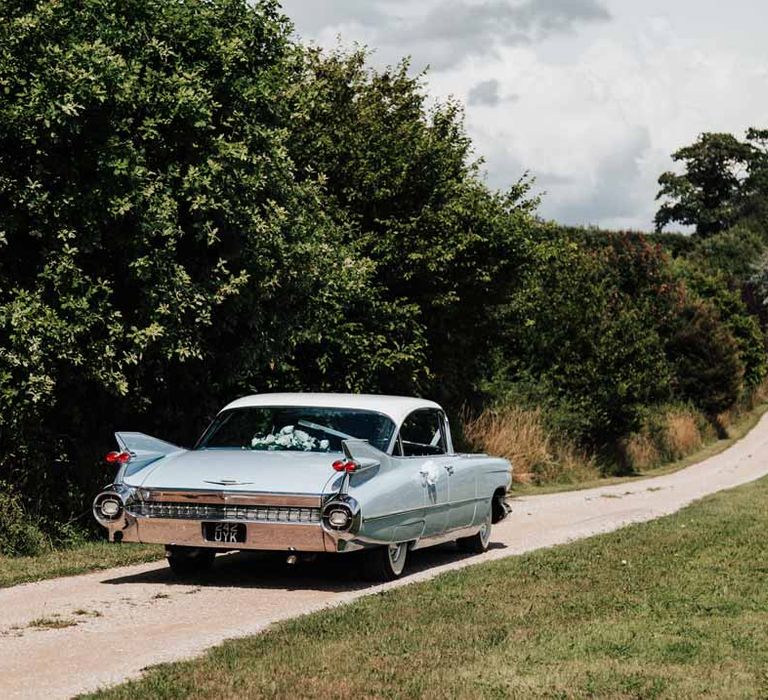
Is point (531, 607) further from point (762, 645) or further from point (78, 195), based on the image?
point (78, 195)

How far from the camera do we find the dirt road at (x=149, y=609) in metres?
7.59

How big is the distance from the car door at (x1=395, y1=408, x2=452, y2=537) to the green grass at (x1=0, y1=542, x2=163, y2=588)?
297 centimetres

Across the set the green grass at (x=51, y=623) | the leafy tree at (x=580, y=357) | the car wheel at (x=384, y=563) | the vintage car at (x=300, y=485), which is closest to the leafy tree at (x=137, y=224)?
the vintage car at (x=300, y=485)

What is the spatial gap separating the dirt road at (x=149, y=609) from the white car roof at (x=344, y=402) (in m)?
1.55

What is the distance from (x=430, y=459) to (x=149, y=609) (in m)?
3.40

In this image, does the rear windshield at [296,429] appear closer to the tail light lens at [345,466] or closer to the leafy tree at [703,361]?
the tail light lens at [345,466]

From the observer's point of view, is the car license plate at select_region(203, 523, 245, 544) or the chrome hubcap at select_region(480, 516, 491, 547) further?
the chrome hubcap at select_region(480, 516, 491, 547)

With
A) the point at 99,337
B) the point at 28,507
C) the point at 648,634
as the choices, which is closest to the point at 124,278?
the point at 99,337

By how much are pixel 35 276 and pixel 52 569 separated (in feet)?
11.1

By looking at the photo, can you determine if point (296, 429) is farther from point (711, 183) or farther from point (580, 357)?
point (711, 183)

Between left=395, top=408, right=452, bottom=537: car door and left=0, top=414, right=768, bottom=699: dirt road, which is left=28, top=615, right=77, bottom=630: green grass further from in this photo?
left=395, top=408, right=452, bottom=537: car door

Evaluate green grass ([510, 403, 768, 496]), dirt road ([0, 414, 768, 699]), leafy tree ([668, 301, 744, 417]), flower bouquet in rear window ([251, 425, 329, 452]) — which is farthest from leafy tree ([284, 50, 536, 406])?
leafy tree ([668, 301, 744, 417])

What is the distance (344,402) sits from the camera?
12.1 m

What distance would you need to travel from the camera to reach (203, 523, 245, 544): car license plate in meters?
10.5
